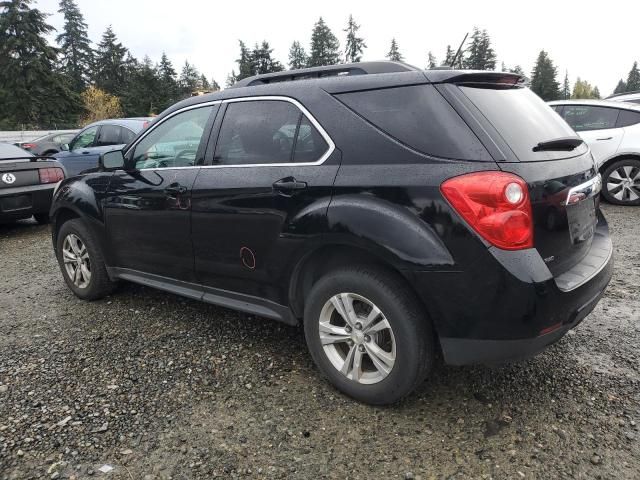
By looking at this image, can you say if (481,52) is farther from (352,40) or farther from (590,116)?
(590,116)

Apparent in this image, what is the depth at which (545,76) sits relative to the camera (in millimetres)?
77375

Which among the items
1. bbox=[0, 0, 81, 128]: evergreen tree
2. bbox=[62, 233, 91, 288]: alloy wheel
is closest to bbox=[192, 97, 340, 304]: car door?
bbox=[62, 233, 91, 288]: alloy wheel

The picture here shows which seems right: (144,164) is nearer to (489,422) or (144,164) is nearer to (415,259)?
(415,259)

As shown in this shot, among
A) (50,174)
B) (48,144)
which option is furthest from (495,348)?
(48,144)

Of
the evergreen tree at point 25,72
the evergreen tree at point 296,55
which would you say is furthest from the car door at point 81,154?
the evergreen tree at point 296,55

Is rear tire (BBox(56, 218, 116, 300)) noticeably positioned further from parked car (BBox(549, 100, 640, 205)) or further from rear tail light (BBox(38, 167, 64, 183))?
parked car (BBox(549, 100, 640, 205))

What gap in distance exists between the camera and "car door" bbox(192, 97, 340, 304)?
264 centimetres

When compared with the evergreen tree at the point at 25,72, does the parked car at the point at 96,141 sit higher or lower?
lower

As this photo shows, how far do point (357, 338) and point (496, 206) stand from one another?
96cm

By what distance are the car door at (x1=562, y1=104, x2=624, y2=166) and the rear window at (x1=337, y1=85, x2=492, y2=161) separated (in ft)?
20.4

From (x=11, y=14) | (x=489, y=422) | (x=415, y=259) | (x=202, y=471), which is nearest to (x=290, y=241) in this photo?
(x=415, y=259)

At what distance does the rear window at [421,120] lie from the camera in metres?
2.25

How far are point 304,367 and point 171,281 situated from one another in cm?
123

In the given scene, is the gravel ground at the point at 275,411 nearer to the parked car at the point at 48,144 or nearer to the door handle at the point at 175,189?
the door handle at the point at 175,189
